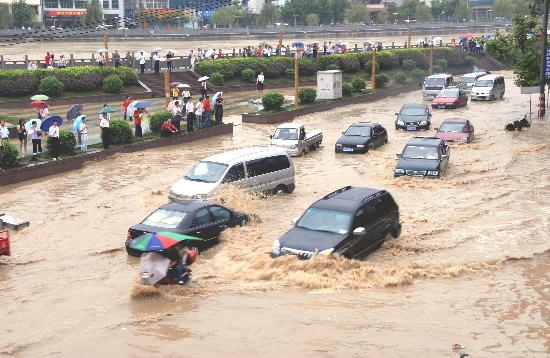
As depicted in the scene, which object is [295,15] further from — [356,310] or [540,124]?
[356,310]

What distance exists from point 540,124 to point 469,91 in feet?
59.7

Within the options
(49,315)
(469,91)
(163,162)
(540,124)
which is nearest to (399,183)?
(163,162)

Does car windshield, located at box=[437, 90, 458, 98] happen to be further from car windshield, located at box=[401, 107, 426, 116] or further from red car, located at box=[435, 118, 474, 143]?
red car, located at box=[435, 118, 474, 143]

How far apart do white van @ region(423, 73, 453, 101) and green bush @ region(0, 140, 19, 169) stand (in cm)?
3473

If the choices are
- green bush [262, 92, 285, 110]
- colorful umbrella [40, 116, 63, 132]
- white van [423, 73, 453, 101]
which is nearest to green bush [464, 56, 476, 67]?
white van [423, 73, 453, 101]

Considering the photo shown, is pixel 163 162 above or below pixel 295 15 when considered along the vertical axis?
below

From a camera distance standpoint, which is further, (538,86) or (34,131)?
(538,86)

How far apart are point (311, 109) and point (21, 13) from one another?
6969 cm

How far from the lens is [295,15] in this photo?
134625mm

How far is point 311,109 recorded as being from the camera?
4525 cm

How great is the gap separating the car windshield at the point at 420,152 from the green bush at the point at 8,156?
1327 cm

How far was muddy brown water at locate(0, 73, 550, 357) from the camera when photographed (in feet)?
40.6

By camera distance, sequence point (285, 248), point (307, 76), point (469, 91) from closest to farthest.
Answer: point (285, 248) < point (469, 91) < point (307, 76)

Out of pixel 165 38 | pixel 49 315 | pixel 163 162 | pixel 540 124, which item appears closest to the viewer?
pixel 49 315
